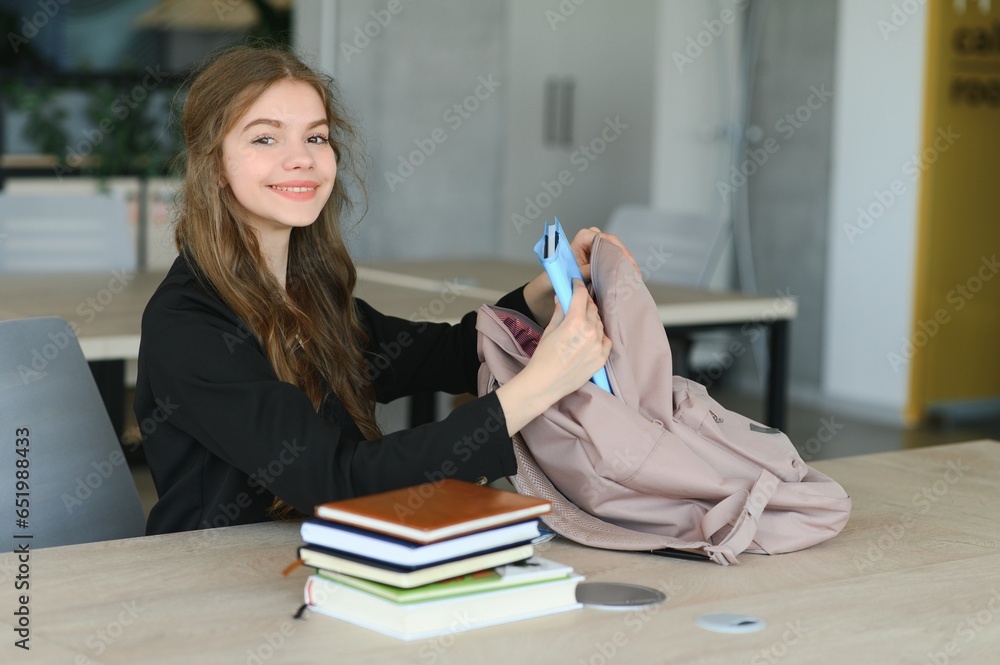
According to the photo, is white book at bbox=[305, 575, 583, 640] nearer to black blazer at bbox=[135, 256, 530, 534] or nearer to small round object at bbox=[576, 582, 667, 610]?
small round object at bbox=[576, 582, 667, 610]

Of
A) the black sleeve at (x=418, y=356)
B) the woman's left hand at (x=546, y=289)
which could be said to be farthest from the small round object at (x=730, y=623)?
the black sleeve at (x=418, y=356)

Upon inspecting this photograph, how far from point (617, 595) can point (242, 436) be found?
0.45 metres

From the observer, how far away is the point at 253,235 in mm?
1664

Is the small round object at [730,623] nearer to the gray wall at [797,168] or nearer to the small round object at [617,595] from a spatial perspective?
the small round object at [617,595]

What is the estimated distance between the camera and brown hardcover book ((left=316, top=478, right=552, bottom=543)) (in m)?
1.11

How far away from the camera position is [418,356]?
193cm

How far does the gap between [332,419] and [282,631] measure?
560 mm

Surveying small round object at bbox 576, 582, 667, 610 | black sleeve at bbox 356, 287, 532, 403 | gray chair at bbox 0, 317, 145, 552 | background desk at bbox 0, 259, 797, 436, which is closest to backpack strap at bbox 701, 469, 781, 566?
small round object at bbox 576, 582, 667, 610

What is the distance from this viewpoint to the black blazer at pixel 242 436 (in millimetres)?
1376

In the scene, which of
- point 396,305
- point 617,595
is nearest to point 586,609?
point 617,595

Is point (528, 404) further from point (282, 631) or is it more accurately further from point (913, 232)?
point (913, 232)

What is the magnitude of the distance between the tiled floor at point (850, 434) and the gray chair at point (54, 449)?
3.15 metres

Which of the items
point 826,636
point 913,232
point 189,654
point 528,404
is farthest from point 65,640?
point 913,232

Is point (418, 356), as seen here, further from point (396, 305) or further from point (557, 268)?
point (396, 305)
